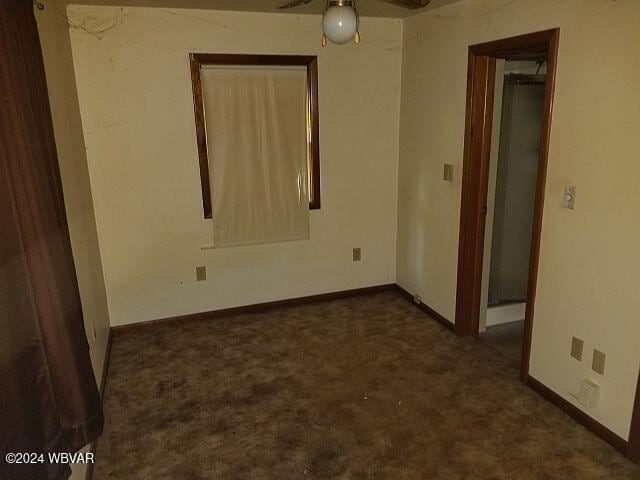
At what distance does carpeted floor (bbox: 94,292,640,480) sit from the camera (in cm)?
222

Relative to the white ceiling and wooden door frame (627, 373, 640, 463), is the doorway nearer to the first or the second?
the white ceiling

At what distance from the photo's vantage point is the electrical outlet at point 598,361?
7.63 ft

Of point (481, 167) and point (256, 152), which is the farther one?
point (256, 152)

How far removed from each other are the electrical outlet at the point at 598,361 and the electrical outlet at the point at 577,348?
78 mm

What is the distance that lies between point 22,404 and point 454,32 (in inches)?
123

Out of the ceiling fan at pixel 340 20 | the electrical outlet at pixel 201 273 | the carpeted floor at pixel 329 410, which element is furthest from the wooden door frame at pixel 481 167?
the electrical outlet at pixel 201 273

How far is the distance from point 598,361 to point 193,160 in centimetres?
281

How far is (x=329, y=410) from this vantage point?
264cm

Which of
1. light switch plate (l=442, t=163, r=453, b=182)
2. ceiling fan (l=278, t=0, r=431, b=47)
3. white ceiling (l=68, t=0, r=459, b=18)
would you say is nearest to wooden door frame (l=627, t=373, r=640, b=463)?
light switch plate (l=442, t=163, r=453, b=182)

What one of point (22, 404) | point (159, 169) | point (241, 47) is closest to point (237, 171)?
point (159, 169)

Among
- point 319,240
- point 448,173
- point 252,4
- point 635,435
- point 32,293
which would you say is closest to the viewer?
point 32,293

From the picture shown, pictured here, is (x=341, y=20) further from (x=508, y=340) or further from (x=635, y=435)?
(x=508, y=340)

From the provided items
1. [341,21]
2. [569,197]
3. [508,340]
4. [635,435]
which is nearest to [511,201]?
[508,340]

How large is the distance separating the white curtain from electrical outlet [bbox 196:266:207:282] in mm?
235
